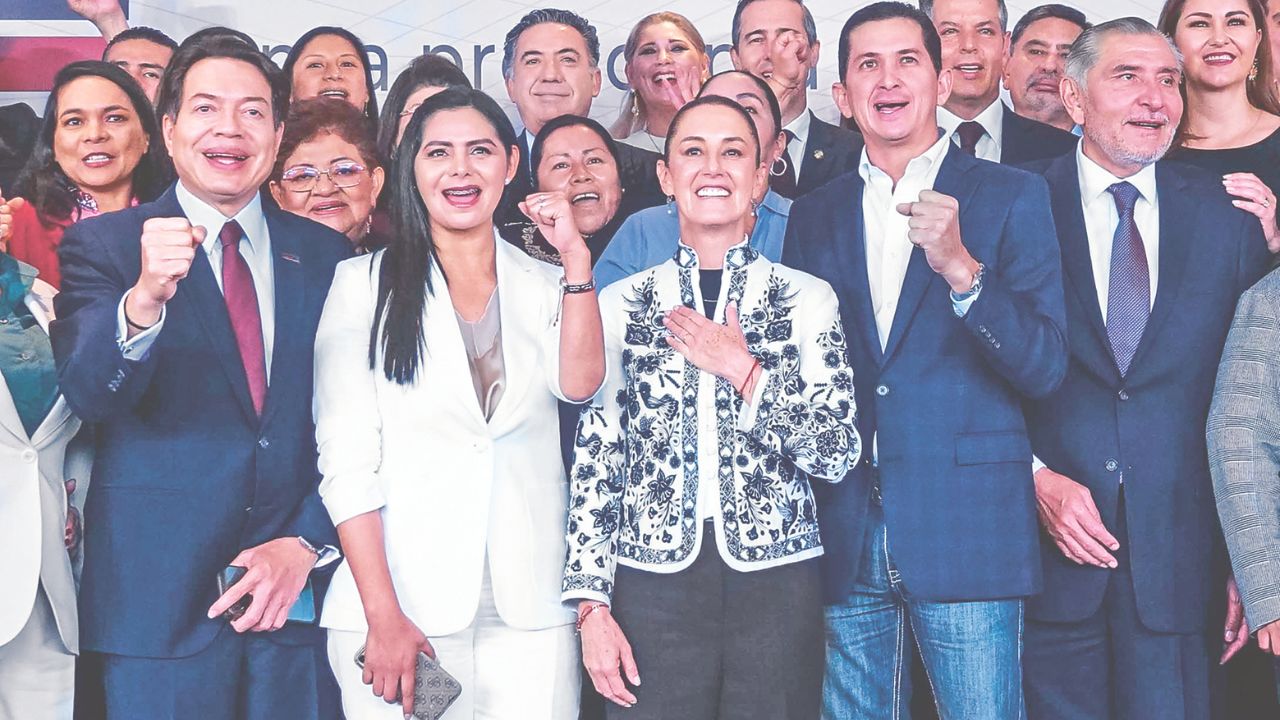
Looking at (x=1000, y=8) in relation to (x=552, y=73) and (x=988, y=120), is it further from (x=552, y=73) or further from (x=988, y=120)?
(x=552, y=73)

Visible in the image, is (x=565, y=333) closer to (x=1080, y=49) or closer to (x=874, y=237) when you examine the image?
(x=874, y=237)

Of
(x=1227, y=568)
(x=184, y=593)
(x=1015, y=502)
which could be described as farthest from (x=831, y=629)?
(x=184, y=593)

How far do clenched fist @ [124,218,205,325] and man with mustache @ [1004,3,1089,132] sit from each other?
275 cm

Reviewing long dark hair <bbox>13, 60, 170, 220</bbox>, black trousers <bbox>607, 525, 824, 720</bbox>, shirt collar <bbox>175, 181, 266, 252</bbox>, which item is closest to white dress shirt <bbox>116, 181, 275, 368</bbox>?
shirt collar <bbox>175, 181, 266, 252</bbox>

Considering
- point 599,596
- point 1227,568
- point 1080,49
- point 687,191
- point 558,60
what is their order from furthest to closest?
point 558,60 → point 1080,49 → point 1227,568 → point 687,191 → point 599,596

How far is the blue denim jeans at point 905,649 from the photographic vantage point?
2.81 metres

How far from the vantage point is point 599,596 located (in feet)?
8.81

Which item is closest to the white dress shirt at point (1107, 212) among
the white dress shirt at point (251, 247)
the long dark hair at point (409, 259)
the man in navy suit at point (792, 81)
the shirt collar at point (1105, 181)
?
the shirt collar at point (1105, 181)

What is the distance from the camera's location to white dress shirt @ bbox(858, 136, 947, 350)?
2.98m

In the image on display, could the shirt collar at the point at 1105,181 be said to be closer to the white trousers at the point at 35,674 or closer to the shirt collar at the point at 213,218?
the shirt collar at the point at 213,218

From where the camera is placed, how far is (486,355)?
283 cm

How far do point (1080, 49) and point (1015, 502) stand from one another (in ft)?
3.73

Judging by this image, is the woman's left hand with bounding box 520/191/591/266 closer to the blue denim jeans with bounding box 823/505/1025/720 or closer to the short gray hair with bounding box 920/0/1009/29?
the blue denim jeans with bounding box 823/505/1025/720

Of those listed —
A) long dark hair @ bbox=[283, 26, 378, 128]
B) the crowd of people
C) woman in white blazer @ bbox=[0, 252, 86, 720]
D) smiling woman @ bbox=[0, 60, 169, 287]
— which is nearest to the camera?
the crowd of people
